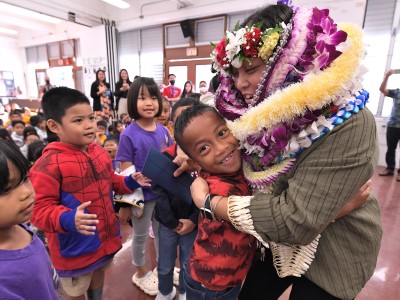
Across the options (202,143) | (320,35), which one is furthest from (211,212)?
(320,35)

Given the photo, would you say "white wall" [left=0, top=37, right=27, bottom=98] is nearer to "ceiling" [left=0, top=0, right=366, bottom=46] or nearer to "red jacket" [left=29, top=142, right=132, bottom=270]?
"ceiling" [left=0, top=0, right=366, bottom=46]

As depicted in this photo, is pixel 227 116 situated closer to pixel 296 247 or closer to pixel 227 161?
pixel 227 161

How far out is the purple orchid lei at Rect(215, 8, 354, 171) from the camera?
68cm

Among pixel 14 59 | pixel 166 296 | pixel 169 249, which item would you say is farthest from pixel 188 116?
pixel 14 59

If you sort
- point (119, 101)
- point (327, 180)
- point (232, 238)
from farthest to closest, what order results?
1. point (119, 101)
2. point (232, 238)
3. point (327, 180)

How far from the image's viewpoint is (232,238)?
896 millimetres

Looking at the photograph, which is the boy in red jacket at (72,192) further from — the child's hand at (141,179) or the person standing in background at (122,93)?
the person standing in background at (122,93)

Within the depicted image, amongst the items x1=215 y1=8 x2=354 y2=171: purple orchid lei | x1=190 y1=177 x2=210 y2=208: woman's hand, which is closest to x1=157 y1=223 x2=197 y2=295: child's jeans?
x1=190 y1=177 x2=210 y2=208: woman's hand

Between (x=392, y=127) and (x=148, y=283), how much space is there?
4626mm

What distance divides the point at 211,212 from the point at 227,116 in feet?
1.17

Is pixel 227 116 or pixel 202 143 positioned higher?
→ pixel 227 116

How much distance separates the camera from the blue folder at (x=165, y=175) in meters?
1.14

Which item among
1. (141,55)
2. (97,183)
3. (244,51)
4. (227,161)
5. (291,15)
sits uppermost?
(141,55)

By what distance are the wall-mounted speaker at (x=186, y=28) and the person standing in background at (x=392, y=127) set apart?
15.6 ft
